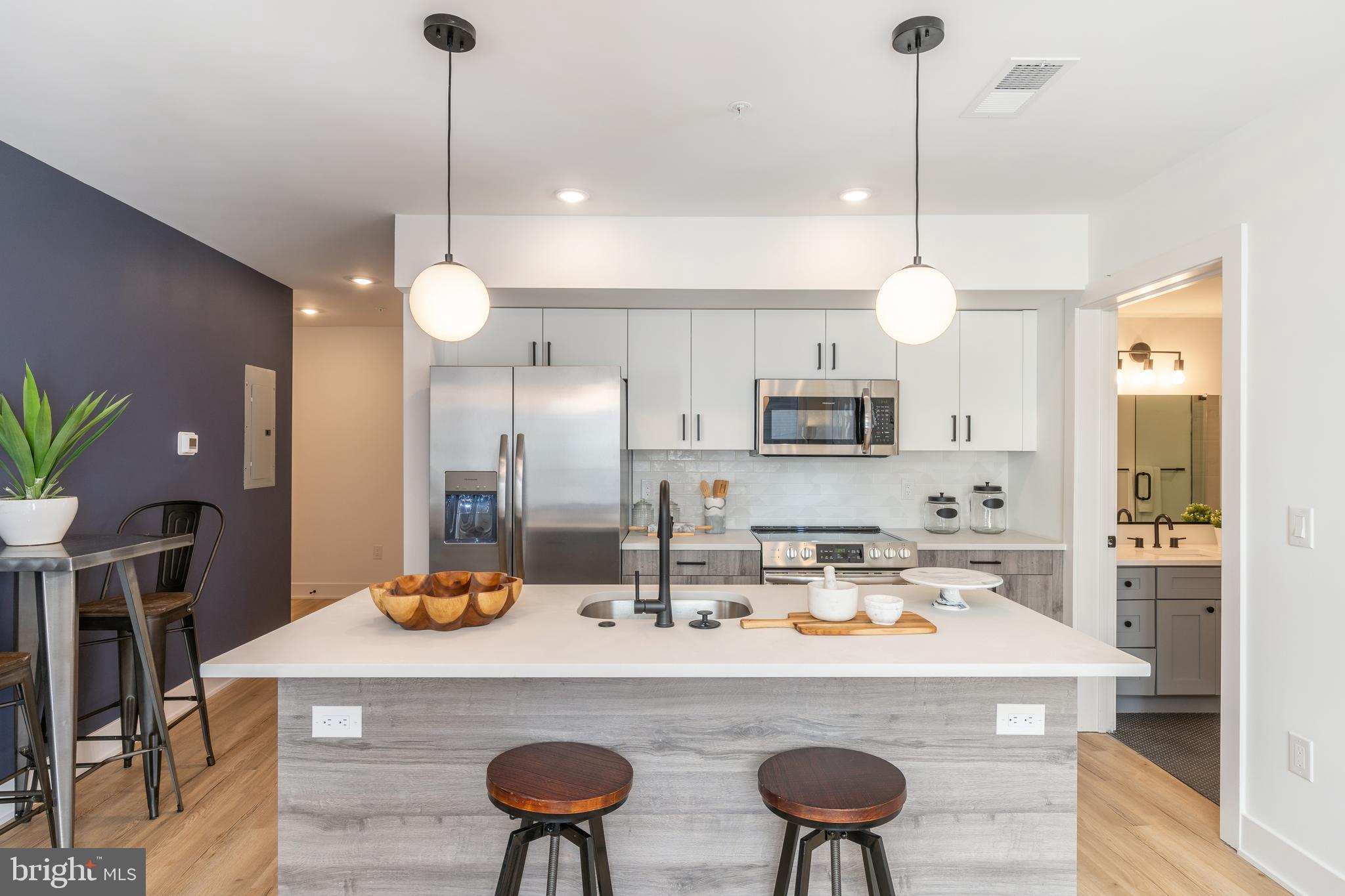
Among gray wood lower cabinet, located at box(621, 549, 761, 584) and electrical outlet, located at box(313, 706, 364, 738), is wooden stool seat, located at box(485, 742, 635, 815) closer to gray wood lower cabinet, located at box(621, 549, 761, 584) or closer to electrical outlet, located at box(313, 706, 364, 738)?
electrical outlet, located at box(313, 706, 364, 738)

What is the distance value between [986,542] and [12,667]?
152 inches

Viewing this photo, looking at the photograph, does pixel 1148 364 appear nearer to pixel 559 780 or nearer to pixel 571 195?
pixel 571 195

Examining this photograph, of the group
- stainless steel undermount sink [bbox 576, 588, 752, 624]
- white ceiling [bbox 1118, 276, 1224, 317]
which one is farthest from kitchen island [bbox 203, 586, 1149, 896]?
Answer: white ceiling [bbox 1118, 276, 1224, 317]

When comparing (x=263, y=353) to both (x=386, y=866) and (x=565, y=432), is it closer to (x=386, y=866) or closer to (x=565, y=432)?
(x=565, y=432)

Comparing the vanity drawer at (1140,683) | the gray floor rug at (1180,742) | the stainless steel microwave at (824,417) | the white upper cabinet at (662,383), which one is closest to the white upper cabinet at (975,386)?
the stainless steel microwave at (824,417)

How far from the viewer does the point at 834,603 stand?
210cm

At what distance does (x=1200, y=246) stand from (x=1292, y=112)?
51 cm

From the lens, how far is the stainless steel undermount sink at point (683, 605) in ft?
8.07

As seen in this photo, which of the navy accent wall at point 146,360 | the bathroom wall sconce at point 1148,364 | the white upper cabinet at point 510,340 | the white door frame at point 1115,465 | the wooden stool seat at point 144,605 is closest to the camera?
the white door frame at point 1115,465

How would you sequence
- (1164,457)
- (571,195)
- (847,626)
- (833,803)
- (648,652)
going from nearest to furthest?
1. (833,803)
2. (648,652)
3. (847,626)
4. (571,195)
5. (1164,457)

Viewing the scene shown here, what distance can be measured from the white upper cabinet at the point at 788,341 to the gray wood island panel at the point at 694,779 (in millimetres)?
2414

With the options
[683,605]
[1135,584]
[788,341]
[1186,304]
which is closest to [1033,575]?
[1135,584]

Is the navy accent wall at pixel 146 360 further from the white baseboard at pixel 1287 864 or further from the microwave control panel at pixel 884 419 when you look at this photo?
the white baseboard at pixel 1287 864

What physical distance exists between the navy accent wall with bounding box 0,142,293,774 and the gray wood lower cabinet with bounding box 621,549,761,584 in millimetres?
2326
